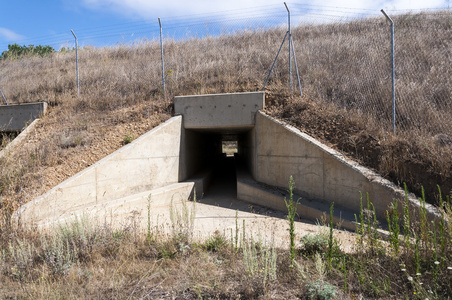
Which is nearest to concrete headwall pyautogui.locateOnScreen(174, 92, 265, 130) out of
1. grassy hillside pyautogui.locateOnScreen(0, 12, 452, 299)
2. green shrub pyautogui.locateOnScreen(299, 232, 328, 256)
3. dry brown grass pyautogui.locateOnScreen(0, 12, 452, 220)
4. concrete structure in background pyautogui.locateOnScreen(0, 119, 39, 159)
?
dry brown grass pyautogui.locateOnScreen(0, 12, 452, 220)

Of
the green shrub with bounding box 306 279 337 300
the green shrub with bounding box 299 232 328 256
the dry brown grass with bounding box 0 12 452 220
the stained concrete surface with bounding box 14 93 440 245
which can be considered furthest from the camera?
the dry brown grass with bounding box 0 12 452 220

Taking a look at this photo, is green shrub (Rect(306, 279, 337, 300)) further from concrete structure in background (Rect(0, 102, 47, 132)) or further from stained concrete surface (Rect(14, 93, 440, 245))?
concrete structure in background (Rect(0, 102, 47, 132))

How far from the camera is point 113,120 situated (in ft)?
29.1

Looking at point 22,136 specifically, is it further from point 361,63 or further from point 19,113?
point 361,63

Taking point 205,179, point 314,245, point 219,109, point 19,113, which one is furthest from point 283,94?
point 19,113

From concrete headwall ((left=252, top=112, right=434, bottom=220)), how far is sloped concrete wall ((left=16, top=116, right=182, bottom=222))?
109 inches

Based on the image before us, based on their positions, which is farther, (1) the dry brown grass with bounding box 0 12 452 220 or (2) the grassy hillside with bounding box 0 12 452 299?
(1) the dry brown grass with bounding box 0 12 452 220

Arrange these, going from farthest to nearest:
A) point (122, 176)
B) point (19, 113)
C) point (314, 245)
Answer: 1. point (19, 113)
2. point (122, 176)
3. point (314, 245)

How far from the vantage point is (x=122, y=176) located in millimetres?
7172

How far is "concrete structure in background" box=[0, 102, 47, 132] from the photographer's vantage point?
1016cm

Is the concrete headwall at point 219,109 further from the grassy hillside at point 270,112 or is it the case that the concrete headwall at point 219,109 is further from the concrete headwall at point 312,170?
the grassy hillside at point 270,112

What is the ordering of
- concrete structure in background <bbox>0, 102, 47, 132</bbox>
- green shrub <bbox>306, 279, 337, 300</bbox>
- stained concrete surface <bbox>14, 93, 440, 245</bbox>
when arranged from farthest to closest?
concrete structure in background <bbox>0, 102, 47, 132</bbox>
stained concrete surface <bbox>14, 93, 440, 245</bbox>
green shrub <bbox>306, 279, 337, 300</bbox>

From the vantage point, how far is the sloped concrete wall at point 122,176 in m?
5.48

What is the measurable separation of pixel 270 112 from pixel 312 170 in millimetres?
2453
